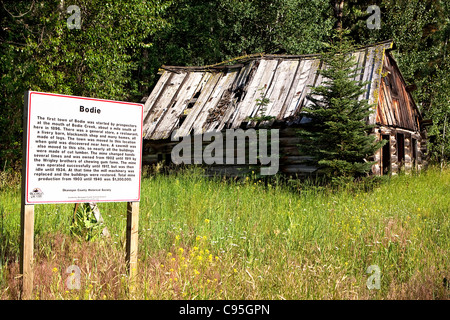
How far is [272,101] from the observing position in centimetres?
1402

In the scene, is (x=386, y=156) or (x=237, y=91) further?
(x=237, y=91)

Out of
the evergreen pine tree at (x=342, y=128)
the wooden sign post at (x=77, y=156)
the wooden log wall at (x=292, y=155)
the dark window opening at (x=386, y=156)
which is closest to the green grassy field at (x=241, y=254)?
the wooden sign post at (x=77, y=156)

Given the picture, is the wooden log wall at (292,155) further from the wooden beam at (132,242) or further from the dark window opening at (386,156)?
the wooden beam at (132,242)

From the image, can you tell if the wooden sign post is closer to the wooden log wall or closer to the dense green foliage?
the wooden log wall

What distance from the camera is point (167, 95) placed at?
1734cm

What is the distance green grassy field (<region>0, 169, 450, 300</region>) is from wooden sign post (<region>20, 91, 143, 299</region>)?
404 mm

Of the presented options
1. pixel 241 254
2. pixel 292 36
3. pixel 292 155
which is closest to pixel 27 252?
pixel 241 254

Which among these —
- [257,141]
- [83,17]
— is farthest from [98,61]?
[257,141]

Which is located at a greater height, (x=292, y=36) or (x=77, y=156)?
(x=292, y=36)

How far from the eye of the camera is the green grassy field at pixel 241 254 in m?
3.91

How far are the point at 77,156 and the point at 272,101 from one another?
426 inches

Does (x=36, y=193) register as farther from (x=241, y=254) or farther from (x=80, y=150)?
(x=241, y=254)
